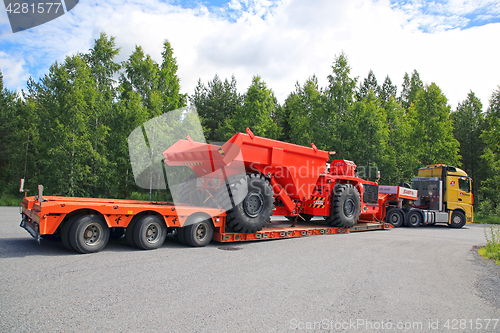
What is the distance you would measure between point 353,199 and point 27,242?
10.5 metres

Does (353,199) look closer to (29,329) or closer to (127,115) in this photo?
(29,329)

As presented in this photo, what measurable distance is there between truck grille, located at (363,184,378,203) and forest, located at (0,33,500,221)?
13.9 m

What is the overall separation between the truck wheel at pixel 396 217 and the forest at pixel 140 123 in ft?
35.5

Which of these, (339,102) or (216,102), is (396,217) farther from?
(216,102)

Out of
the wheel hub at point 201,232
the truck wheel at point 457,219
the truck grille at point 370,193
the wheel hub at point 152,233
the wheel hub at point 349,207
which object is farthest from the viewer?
the truck wheel at point 457,219

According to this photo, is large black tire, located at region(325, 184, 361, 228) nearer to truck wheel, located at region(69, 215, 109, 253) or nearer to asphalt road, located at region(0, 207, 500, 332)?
asphalt road, located at region(0, 207, 500, 332)

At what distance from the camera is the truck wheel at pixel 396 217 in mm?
16750

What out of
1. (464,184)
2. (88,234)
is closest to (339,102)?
(464,184)

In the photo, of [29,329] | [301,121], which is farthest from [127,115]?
[29,329]

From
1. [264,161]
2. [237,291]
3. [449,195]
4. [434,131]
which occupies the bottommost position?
[237,291]

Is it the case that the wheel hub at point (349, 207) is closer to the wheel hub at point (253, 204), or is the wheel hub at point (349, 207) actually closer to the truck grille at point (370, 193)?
the truck grille at point (370, 193)

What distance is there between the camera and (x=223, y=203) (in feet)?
28.5

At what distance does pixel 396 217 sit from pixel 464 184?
473cm

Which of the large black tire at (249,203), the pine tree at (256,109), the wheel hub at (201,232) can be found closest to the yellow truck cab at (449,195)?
the large black tire at (249,203)
